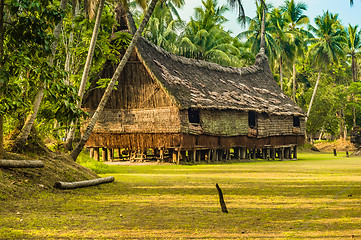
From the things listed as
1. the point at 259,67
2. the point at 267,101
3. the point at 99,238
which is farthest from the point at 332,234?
the point at 259,67

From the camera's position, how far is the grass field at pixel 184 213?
251 inches

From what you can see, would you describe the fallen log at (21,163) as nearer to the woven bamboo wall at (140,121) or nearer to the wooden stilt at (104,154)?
the woven bamboo wall at (140,121)

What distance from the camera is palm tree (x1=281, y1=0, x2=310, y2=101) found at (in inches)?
1752

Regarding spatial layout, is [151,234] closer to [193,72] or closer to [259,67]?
[193,72]

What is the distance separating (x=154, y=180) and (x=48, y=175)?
3871 mm

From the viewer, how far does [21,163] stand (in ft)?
34.5

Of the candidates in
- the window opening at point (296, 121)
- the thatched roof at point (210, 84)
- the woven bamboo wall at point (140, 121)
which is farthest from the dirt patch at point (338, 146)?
the woven bamboo wall at point (140, 121)

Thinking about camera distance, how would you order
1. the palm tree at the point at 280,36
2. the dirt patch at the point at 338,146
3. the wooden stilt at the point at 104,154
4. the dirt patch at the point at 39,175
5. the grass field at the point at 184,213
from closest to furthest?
the grass field at the point at 184,213 → the dirt patch at the point at 39,175 → the wooden stilt at the point at 104,154 → the palm tree at the point at 280,36 → the dirt patch at the point at 338,146

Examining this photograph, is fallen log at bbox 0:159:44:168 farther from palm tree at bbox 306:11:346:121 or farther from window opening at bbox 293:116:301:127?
palm tree at bbox 306:11:346:121

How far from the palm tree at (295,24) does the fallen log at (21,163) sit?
3657 centimetres

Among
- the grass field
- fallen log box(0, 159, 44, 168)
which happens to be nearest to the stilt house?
the grass field

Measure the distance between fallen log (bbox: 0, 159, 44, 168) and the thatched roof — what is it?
11.5 meters

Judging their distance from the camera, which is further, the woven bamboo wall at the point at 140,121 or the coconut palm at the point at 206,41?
the coconut palm at the point at 206,41

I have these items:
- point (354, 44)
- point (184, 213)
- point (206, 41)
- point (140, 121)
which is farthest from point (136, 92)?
point (354, 44)
